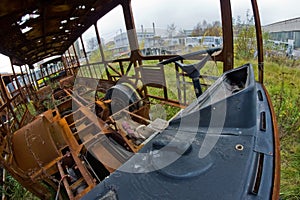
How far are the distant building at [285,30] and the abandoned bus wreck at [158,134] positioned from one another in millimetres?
1214

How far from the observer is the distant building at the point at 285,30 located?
3014 mm

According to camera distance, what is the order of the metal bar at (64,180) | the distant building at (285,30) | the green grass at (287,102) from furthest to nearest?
the distant building at (285,30) → the green grass at (287,102) → the metal bar at (64,180)

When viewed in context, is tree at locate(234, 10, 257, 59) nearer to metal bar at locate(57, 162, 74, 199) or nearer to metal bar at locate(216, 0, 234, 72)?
metal bar at locate(216, 0, 234, 72)

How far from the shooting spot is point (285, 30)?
3.28 m

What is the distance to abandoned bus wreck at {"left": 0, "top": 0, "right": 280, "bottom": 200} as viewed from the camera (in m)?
0.75

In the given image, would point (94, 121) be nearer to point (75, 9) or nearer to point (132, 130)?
point (132, 130)

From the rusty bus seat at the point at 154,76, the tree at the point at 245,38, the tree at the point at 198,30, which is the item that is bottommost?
the rusty bus seat at the point at 154,76

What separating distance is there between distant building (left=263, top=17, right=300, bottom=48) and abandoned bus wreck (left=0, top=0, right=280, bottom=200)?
1214 millimetres

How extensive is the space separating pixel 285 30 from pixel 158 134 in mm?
3537

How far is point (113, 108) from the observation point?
3.13 metres

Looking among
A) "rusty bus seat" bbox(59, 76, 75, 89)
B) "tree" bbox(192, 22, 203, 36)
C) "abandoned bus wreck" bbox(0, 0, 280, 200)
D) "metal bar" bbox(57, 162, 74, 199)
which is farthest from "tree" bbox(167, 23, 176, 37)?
"rusty bus seat" bbox(59, 76, 75, 89)

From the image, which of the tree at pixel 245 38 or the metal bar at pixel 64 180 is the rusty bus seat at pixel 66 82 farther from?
the tree at pixel 245 38

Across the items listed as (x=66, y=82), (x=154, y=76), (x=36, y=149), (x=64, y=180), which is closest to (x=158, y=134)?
(x=64, y=180)

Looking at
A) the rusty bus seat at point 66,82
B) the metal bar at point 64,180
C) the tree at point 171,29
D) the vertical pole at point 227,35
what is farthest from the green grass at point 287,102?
the rusty bus seat at point 66,82
